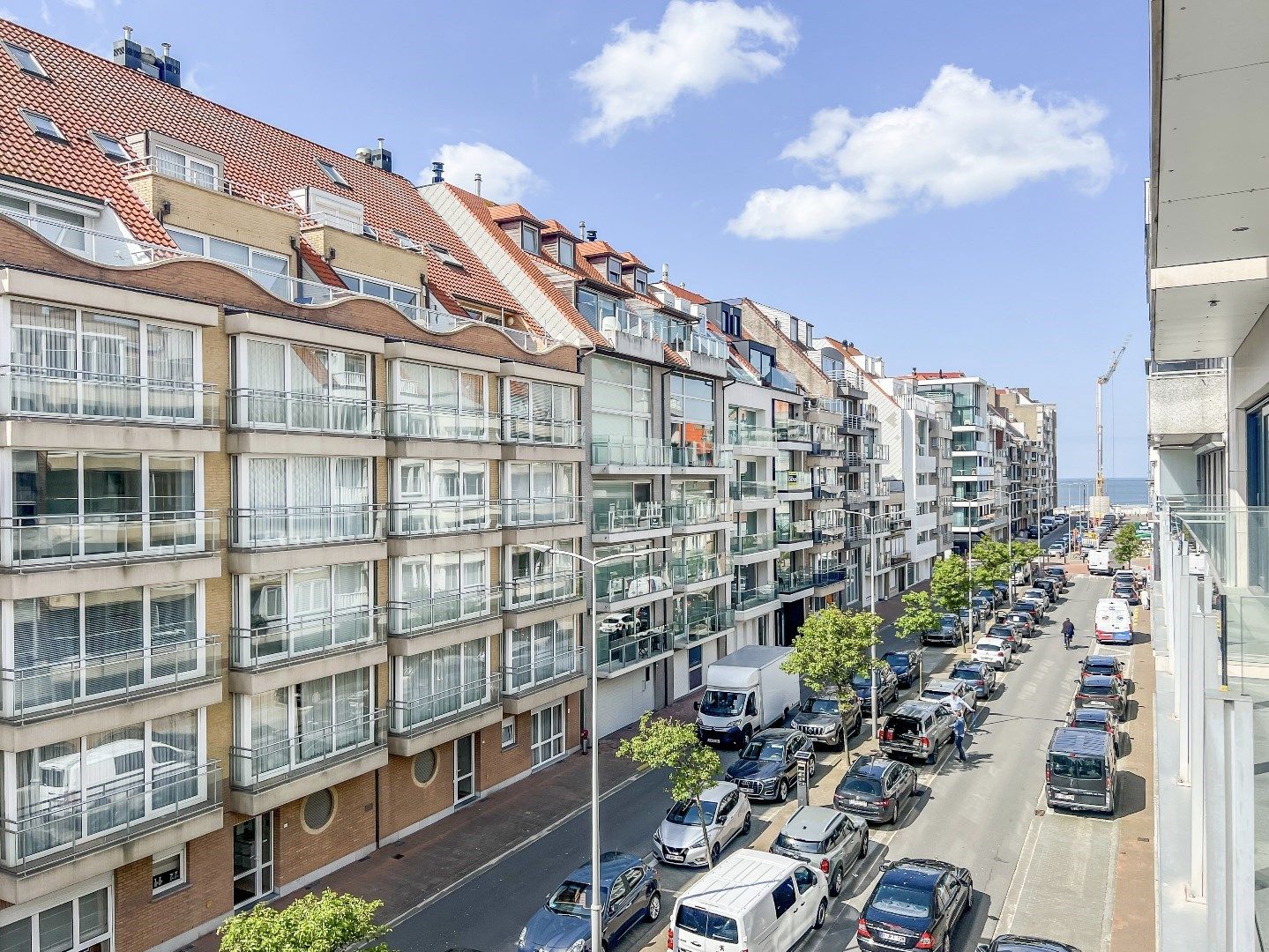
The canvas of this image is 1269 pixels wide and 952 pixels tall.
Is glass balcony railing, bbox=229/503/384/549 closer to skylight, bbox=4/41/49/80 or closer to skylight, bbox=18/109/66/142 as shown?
skylight, bbox=18/109/66/142

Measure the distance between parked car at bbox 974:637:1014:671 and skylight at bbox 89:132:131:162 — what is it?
3891cm

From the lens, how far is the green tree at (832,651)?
28.8 m

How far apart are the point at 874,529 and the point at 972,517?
1214 inches

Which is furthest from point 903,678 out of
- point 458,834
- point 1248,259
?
point 1248,259

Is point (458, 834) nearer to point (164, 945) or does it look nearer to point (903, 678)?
point (164, 945)

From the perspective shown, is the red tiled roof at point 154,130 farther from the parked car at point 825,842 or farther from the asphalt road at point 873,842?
the parked car at point 825,842

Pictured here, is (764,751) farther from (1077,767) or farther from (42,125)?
(42,125)

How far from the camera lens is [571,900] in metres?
18.1

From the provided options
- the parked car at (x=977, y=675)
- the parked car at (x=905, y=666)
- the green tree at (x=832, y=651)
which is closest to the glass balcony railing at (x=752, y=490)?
the parked car at (x=905, y=666)

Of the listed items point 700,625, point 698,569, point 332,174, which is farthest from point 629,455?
point 332,174

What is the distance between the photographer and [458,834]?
2427cm

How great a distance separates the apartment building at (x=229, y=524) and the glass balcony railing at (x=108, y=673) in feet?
0.16

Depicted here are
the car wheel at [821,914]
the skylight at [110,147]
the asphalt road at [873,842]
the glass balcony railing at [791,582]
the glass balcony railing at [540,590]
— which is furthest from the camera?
the glass balcony railing at [791,582]

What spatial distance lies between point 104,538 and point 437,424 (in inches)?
374
